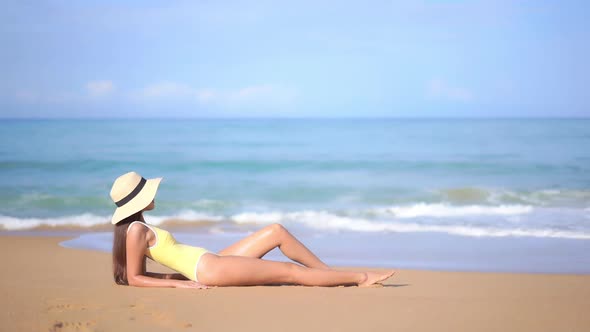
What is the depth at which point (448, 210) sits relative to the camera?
43.9ft

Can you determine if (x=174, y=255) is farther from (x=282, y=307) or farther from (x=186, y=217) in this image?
(x=186, y=217)

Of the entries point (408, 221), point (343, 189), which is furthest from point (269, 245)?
point (343, 189)

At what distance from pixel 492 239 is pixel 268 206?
6097 mm

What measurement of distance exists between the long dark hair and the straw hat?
0.08m

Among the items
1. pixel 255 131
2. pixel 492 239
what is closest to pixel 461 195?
pixel 492 239

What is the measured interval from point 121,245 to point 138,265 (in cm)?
19

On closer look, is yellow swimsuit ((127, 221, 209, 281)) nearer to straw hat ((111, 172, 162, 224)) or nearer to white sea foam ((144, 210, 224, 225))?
straw hat ((111, 172, 162, 224))

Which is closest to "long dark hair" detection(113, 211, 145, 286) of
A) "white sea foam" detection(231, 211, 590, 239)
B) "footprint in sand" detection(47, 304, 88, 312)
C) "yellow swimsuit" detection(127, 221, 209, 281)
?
"yellow swimsuit" detection(127, 221, 209, 281)

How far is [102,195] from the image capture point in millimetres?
15055

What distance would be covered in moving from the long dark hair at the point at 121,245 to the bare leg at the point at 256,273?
1.90 feet

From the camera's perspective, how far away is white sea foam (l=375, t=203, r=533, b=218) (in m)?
12.6

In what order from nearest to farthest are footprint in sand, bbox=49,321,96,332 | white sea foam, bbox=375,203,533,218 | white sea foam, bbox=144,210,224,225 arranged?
footprint in sand, bbox=49,321,96,332 < white sea foam, bbox=144,210,224,225 < white sea foam, bbox=375,203,533,218

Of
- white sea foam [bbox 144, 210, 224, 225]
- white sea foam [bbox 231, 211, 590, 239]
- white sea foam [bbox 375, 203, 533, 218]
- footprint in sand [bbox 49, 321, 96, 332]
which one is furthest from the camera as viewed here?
white sea foam [bbox 375, 203, 533, 218]

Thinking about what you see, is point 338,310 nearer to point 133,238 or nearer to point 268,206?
point 133,238
